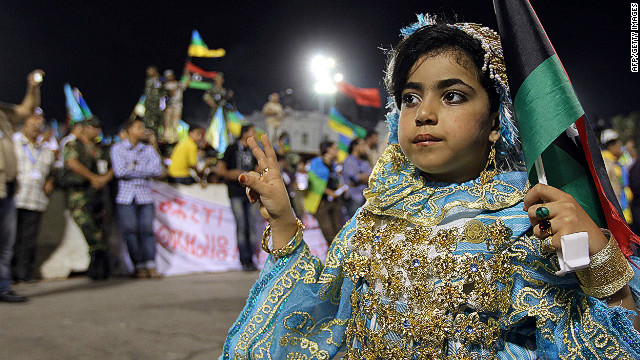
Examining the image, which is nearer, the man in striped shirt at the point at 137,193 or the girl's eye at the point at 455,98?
the girl's eye at the point at 455,98

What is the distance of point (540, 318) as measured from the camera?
130 centimetres

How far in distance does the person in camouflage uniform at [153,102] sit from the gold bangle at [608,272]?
11.4 meters

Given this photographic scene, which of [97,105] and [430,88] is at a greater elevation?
[97,105]

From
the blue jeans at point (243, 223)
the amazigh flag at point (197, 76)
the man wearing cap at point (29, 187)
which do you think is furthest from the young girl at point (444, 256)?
the amazigh flag at point (197, 76)

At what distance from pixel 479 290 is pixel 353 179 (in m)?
6.91

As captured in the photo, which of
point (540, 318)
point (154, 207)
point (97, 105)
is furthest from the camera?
point (97, 105)

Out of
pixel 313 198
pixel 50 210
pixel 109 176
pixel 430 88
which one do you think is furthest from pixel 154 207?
pixel 430 88

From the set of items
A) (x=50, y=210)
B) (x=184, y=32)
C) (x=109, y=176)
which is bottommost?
(x=50, y=210)

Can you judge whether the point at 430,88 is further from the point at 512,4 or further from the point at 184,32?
the point at 184,32

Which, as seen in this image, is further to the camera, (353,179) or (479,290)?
(353,179)

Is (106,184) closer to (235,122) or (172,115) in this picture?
(172,115)

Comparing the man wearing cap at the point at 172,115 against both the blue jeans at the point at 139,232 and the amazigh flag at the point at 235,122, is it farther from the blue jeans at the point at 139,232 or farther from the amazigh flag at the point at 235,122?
the blue jeans at the point at 139,232

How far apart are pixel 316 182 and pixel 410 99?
658 centimetres

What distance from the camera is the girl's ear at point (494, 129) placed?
5.00 feet
